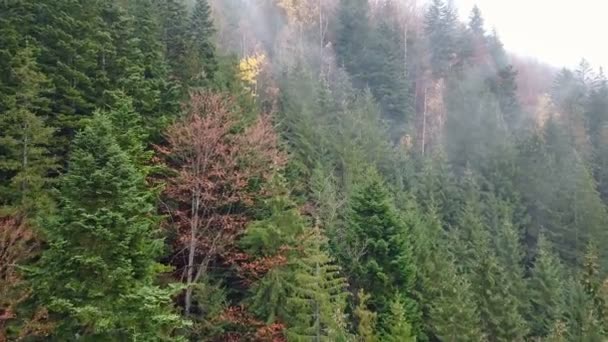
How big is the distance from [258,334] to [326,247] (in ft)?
21.3

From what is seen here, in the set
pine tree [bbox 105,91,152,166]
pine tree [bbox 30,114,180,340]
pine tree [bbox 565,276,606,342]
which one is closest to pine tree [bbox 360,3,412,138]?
pine tree [bbox 565,276,606,342]

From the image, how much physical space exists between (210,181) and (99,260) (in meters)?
7.76

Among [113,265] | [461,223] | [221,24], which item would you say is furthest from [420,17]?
[113,265]

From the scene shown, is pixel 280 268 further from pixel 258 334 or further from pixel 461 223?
pixel 461 223

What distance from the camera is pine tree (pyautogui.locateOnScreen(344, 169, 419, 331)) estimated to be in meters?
25.0

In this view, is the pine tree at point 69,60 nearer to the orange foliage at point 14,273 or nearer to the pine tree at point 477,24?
the orange foliage at point 14,273

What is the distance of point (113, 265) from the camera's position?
1445 centimetres

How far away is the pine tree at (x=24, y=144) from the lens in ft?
58.8

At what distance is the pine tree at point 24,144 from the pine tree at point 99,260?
3608 millimetres

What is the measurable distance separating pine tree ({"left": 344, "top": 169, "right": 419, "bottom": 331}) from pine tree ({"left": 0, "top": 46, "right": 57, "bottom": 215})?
14271 mm

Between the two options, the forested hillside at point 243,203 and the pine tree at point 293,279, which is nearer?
the forested hillside at point 243,203

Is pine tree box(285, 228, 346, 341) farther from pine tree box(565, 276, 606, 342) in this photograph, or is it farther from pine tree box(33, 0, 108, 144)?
pine tree box(565, 276, 606, 342)

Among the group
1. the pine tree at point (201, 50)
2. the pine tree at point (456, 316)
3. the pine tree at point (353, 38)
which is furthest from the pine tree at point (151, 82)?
the pine tree at point (353, 38)

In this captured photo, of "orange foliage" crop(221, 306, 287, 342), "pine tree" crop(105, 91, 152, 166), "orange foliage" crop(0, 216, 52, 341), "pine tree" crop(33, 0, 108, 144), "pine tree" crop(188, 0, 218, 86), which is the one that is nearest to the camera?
"orange foliage" crop(0, 216, 52, 341)
